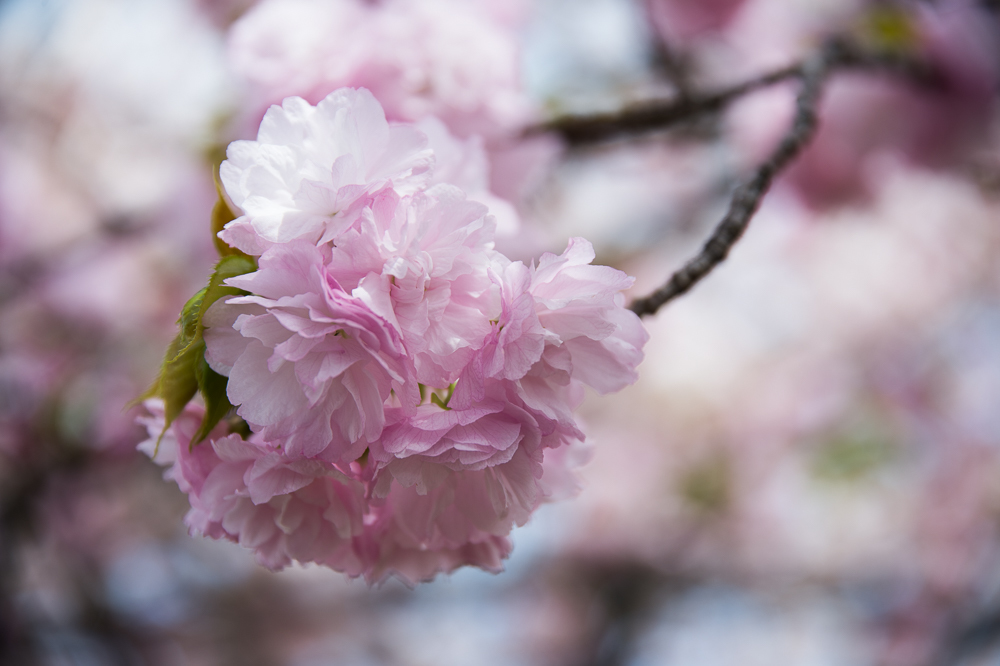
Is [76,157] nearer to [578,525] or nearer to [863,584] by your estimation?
[578,525]

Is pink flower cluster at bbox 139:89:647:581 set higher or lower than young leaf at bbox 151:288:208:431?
higher

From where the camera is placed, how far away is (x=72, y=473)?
77.4 inches

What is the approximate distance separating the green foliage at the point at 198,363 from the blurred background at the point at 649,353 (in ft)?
1.33

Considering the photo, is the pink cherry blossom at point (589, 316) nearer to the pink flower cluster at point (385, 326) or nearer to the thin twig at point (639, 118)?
the pink flower cluster at point (385, 326)

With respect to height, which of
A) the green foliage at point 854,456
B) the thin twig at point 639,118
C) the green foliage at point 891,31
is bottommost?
the green foliage at point 854,456

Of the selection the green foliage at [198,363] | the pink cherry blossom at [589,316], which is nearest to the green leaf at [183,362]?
the green foliage at [198,363]

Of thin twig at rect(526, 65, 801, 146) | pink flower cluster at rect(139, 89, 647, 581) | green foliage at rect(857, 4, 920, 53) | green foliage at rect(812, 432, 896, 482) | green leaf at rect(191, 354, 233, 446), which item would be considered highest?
green foliage at rect(857, 4, 920, 53)

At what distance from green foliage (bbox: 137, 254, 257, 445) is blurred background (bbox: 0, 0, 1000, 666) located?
0.41m

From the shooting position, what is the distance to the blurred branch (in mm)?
601

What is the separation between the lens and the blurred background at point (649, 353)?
132cm

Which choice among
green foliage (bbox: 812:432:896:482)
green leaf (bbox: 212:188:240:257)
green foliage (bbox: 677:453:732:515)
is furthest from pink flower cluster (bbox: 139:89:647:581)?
green foliage (bbox: 812:432:896:482)

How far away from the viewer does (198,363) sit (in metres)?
0.49

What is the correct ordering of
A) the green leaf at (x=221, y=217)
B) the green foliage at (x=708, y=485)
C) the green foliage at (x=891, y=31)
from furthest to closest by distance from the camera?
the green foliage at (x=708, y=485)
the green foliage at (x=891, y=31)
the green leaf at (x=221, y=217)

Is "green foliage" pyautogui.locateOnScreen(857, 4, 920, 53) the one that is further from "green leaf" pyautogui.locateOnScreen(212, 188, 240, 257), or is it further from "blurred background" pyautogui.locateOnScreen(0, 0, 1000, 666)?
"green leaf" pyautogui.locateOnScreen(212, 188, 240, 257)
